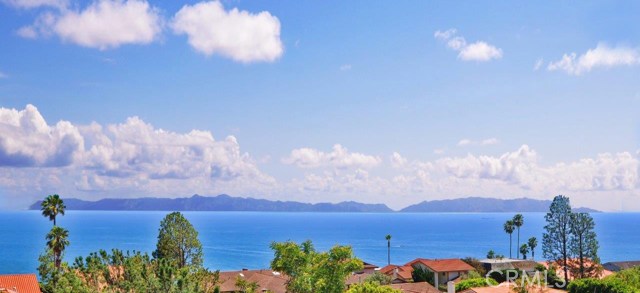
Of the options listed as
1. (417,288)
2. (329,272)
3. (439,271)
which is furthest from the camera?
(439,271)

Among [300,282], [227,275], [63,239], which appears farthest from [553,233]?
[63,239]

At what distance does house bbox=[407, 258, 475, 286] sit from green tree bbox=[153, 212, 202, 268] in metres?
30.5

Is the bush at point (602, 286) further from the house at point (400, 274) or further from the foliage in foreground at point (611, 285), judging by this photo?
the house at point (400, 274)

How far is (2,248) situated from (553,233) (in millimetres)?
170266

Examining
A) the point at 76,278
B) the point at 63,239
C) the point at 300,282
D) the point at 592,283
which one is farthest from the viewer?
the point at 63,239

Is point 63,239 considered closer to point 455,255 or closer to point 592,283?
point 592,283

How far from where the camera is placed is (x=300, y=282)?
38812mm

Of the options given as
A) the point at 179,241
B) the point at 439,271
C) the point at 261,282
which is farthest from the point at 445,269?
the point at 179,241

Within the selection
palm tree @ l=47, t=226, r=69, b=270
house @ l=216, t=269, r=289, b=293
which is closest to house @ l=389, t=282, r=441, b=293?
house @ l=216, t=269, r=289, b=293

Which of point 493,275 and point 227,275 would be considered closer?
point 227,275

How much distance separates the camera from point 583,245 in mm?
67250

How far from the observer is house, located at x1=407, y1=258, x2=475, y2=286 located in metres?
70.2

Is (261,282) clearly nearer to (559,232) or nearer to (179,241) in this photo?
(179,241)

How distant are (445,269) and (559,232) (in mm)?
13227
